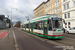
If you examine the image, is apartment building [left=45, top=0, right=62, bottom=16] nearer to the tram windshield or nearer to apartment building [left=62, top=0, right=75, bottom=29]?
apartment building [left=62, top=0, right=75, bottom=29]


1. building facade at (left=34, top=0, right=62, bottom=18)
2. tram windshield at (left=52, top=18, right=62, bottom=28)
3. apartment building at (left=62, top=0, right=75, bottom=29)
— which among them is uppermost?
building facade at (left=34, top=0, right=62, bottom=18)

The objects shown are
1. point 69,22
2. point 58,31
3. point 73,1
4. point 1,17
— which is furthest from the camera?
point 1,17

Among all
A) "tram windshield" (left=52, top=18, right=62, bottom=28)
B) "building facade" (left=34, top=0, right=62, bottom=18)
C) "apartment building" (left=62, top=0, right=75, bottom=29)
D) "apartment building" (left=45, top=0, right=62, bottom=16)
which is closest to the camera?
"tram windshield" (left=52, top=18, right=62, bottom=28)

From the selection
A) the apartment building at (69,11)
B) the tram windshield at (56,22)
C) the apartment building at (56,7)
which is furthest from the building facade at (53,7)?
the tram windshield at (56,22)

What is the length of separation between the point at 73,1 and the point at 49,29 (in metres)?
24.2

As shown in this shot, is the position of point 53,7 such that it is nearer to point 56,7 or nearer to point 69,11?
point 56,7

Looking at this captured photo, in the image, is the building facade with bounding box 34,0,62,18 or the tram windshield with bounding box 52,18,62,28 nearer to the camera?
the tram windshield with bounding box 52,18,62,28

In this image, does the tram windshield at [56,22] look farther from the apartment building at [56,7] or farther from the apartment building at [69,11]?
the apartment building at [56,7]

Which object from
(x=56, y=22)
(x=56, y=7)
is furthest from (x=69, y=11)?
(x=56, y=22)

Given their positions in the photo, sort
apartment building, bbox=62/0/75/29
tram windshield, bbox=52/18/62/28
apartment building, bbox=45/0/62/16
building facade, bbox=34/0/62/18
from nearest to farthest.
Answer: tram windshield, bbox=52/18/62/28, apartment building, bbox=62/0/75/29, apartment building, bbox=45/0/62/16, building facade, bbox=34/0/62/18

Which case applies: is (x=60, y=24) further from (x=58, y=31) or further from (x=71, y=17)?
(x=71, y=17)

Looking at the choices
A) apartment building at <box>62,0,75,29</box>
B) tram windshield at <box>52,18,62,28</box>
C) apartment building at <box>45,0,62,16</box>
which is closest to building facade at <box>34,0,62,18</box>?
apartment building at <box>45,0,62,16</box>

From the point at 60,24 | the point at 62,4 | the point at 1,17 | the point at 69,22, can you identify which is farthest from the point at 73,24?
the point at 1,17

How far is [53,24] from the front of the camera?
10.6 meters
